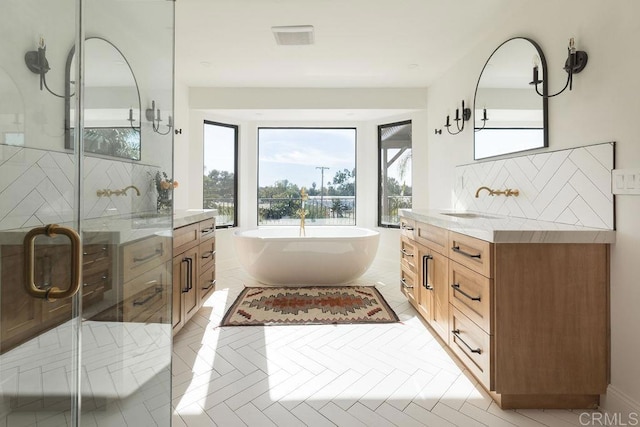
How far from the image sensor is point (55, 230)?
0.84 meters

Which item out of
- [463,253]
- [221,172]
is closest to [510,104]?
[463,253]

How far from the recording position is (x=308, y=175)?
5.31 metres

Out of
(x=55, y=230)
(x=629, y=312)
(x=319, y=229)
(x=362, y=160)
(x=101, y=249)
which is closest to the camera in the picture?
(x=55, y=230)

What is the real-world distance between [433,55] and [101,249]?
3328 millimetres

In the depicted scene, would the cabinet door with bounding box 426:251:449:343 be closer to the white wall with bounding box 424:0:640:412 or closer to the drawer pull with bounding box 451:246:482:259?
the drawer pull with bounding box 451:246:482:259

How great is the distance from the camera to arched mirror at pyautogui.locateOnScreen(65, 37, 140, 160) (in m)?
0.96

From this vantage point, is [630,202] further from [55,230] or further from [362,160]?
[362,160]

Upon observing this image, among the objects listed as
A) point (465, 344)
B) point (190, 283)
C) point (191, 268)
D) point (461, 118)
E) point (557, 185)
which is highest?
point (461, 118)

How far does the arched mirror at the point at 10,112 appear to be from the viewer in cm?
82

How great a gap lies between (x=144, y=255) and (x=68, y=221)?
0.44 m

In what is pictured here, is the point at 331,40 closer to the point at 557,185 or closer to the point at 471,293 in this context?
the point at 557,185

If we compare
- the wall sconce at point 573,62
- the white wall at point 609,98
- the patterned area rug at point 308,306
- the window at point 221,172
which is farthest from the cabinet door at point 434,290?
the window at point 221,172

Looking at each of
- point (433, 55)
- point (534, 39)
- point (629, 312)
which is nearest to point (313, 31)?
point (433, 55)

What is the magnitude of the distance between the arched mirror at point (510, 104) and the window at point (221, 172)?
3.36m
